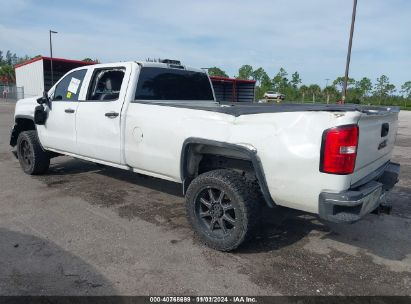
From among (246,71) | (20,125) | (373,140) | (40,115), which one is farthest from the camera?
(246,71)

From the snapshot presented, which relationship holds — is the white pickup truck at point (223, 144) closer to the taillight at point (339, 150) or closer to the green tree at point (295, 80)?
the taillight at point (339, 150)

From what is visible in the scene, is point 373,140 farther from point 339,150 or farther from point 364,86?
point 364,86

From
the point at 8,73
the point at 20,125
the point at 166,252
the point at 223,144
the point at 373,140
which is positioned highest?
the point at 8,73

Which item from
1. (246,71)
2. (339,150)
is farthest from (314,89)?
(339,150)

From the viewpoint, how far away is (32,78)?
30.0 m

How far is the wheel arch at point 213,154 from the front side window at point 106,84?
1501 millimetres

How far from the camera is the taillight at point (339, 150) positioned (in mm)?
2812

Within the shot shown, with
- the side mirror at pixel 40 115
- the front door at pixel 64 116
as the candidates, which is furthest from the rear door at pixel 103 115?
the side mirror at pixel 40 115

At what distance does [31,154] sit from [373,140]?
5394mm

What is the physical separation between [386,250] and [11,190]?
17.0 ft

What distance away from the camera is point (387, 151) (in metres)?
3.94

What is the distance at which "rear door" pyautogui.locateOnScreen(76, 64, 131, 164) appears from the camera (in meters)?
4.51

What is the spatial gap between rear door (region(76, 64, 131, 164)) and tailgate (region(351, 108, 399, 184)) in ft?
9.12

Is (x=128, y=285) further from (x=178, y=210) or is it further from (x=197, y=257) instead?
(x=178, y=210)
